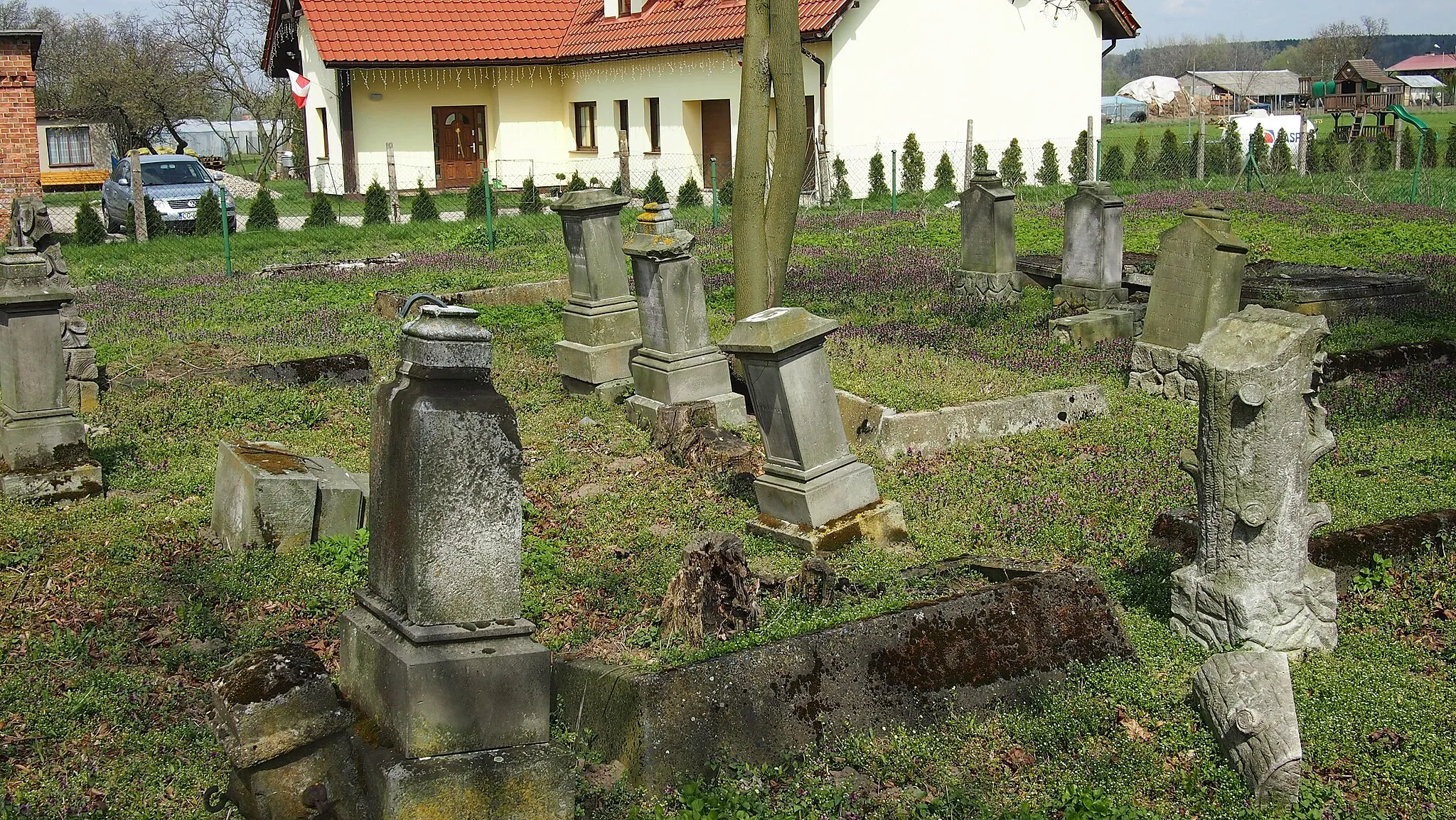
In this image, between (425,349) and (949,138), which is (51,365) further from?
(949,138)

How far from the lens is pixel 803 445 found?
6.88 meters

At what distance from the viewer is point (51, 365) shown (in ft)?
25.1

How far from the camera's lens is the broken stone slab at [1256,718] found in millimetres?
4262

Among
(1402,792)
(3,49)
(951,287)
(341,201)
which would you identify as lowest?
(1402,792)

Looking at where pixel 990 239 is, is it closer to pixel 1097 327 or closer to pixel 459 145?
pixel 1097 327

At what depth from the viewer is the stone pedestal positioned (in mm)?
7480

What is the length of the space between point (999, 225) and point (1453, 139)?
852 inches

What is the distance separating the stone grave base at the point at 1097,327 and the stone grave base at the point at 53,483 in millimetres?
8194

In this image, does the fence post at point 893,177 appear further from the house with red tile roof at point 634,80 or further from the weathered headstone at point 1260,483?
the weathered headstone at point 1260,483

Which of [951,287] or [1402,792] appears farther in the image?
[951,287]

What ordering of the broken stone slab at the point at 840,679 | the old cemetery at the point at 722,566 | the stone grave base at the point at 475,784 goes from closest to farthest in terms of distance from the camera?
the stone grave base at the point at 475,784
the old cemetery at the point at 722,566
the broken stone slab at the point at 840,679

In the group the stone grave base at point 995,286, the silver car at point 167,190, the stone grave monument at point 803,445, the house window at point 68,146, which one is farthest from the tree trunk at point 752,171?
the house window at point 68,146

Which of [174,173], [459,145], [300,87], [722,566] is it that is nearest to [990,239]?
[722,566]

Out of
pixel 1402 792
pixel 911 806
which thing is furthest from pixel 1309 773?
pixel 911 806
